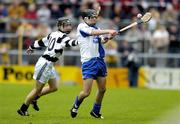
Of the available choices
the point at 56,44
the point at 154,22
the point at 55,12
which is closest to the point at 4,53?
the point at 55,12

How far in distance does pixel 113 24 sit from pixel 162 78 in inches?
118

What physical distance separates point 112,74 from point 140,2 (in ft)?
11.9

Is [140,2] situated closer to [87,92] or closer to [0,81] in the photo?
[0,81]

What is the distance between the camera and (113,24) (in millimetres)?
28750

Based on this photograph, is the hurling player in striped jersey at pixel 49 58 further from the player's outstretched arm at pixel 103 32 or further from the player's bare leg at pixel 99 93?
the player's bare leg at pixel 99 93

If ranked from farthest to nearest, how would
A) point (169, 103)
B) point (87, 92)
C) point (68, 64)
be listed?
point (68, 64) → point (169, 103) → point (87, 92)

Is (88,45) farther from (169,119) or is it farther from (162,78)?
(162,78)

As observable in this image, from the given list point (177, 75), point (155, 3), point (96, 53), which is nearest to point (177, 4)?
point (155, 3)

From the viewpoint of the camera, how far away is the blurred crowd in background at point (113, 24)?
28.6 metres

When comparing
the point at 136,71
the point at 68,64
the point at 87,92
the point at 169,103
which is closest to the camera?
the point at 87,92

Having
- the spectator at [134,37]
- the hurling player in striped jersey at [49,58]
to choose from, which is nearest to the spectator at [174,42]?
the spectator at [134,37]

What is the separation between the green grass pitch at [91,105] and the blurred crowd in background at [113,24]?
3536 mm

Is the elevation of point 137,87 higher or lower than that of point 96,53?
lower

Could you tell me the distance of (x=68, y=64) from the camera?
96.5 feet
